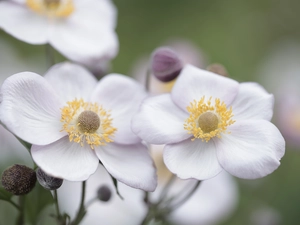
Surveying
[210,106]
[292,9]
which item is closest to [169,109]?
[210,106]

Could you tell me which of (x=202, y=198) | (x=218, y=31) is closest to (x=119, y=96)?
(x=202, y=198)

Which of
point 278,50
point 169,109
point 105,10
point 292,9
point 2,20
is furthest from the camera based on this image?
point 292,9

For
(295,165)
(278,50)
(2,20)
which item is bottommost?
(295,165)

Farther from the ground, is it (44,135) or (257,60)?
(44,135)

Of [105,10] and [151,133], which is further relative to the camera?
[105,10]

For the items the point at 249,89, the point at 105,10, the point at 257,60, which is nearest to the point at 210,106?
the point at 249,89

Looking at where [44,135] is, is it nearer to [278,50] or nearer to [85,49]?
[85,49]

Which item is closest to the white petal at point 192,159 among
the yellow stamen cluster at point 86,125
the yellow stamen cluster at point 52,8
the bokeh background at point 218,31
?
the yellow stamen cluster at point 86,125

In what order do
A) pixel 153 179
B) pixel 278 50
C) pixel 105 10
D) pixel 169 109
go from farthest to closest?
pixel 278 50, pixel 105 10, pixel 169 109, pixel 153 179
